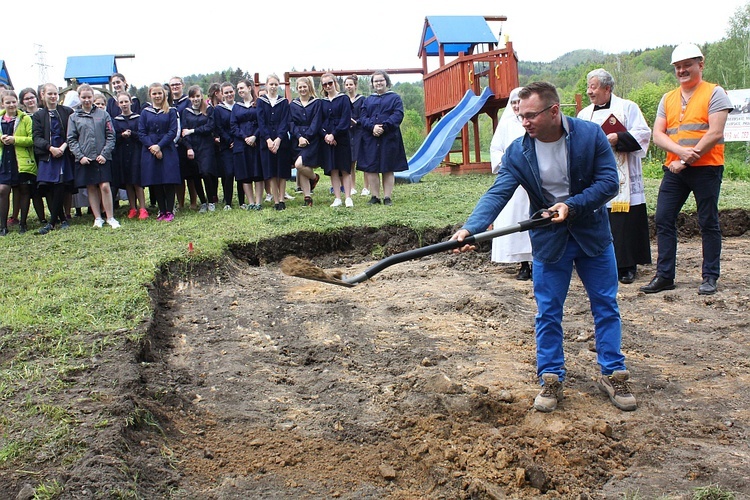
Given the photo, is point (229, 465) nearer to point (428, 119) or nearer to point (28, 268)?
point (28, 268)

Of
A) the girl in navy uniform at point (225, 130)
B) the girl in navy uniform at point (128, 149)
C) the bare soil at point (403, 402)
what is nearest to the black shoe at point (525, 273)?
the bare soil at point (403, 402)

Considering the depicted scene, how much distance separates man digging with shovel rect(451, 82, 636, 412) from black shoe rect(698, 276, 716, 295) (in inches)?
102

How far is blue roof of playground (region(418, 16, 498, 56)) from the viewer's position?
64.7 feet

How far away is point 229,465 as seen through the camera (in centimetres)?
348

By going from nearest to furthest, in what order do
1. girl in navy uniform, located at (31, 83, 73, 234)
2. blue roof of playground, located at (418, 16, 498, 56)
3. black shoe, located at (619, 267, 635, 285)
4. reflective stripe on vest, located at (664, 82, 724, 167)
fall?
reflective stripe on vest, located at (664, 82, 724, 167), black shoe, located at (619, 267, 635, 285), girl in navy uniform, located at (31, 83, 73, 234), blue roof of playground, located at (418, 16, 498, 56)

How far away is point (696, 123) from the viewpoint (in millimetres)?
6051

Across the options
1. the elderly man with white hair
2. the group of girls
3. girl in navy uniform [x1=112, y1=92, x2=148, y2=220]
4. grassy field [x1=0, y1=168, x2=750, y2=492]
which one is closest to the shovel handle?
grassy field [x1=0, y1=168, x2=750, y2=492]

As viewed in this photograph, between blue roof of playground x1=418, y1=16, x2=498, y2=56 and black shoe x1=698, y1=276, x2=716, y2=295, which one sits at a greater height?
blue roof of playground x1=418, y1=16, x2=498, y2=56

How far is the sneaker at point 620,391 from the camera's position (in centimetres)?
392

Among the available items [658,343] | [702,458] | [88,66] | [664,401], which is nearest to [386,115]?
[658,343]

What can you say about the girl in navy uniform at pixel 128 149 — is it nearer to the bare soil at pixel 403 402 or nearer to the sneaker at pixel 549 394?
the bare soil at pixel 403 402

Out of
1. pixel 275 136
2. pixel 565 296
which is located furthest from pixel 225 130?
pixel 565 296

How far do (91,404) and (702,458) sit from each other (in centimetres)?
319

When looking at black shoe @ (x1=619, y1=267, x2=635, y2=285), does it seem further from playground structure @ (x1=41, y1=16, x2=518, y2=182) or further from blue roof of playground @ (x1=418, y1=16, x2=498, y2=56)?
blue roof of playground @ (x1=418, y1=16, x2=498, y2=56)
